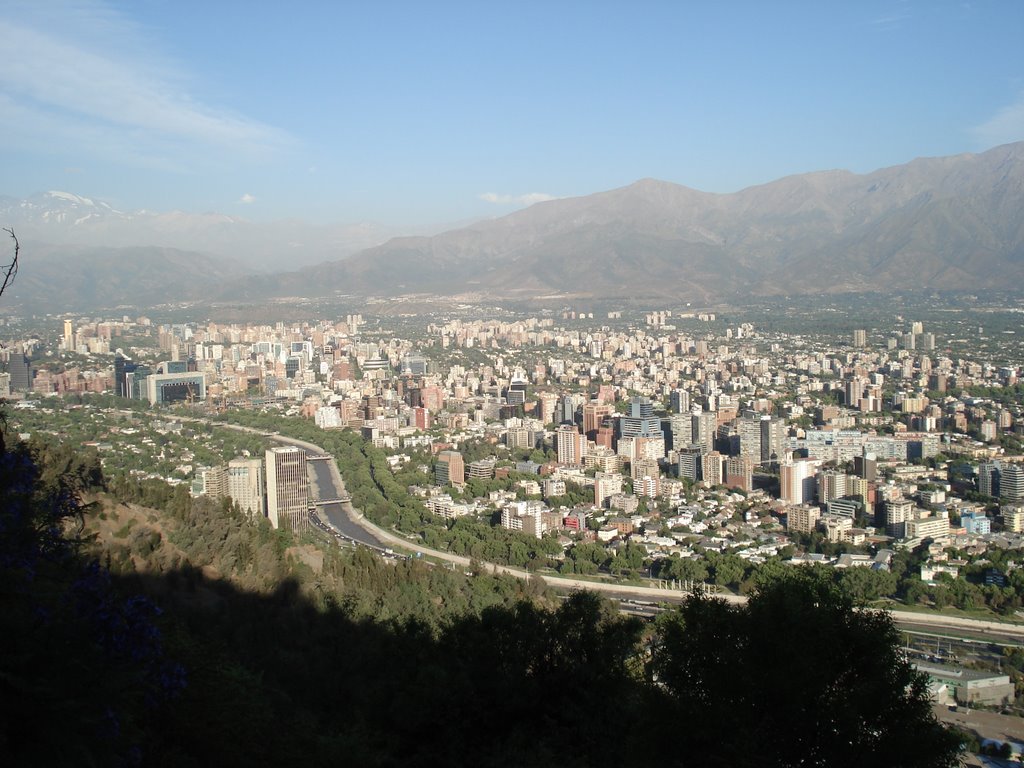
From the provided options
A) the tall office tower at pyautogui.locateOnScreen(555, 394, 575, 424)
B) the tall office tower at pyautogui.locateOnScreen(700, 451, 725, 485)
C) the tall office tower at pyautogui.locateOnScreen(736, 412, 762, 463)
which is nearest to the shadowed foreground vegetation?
the tall office tower at pyautogui.locateOnScreen(700, 451, 725, 485)

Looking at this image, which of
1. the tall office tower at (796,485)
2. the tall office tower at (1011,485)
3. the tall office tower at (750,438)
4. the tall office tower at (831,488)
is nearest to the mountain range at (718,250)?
the tall office tower at (750,438)

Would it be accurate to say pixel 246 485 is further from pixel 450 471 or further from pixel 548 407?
pixel 548 407

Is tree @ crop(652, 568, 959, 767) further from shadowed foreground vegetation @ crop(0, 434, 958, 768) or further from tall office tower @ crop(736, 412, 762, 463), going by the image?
tall office tower @ crop(736, 412, 762, 463)

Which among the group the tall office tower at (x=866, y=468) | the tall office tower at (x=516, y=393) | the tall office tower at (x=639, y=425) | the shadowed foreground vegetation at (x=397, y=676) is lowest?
the tall office tower at (x=866, y=468)

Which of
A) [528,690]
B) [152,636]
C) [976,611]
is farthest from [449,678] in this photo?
[976,611]

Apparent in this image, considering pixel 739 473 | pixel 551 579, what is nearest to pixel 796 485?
pixel 739 473

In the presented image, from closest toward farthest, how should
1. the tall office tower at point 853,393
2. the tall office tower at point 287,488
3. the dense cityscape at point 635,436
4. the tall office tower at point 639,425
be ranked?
the dense cityscape at point 635,436
the tall office tower at point 287,488
the tall office tower at point 639,425
the tall office tower at point 853,393

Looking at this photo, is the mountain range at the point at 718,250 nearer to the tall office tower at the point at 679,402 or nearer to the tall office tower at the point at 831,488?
the tall office tower at the point at 679,402

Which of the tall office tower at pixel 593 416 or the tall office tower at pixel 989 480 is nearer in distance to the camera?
the tall office tower at pixel 989 480
